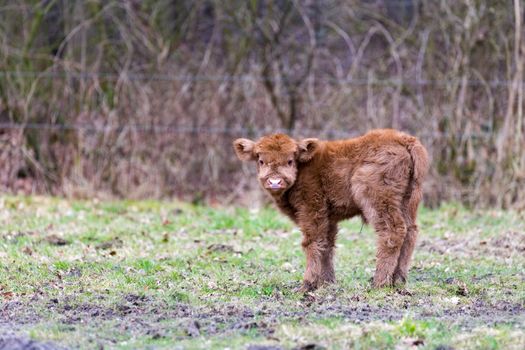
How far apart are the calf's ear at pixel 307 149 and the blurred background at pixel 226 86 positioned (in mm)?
8019

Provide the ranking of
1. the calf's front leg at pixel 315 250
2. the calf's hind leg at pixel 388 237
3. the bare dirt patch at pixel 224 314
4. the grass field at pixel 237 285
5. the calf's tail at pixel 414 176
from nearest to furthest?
the grass field at pixel 237 285 → the bare dirt patch at pixel 224 314 → the calf's hind leg at pixel 388 237 → the calf's tail at pixel 414 176 → the calf's front leg at pixel 315 250

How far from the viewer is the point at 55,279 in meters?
9.23

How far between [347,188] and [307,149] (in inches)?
22.1

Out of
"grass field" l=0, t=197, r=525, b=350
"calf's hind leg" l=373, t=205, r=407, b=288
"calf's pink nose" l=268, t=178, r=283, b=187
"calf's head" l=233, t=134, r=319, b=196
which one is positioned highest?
"calf's head" l=233, t=134, r=319, b=196

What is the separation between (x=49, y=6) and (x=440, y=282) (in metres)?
11.7

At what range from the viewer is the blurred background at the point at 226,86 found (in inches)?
655

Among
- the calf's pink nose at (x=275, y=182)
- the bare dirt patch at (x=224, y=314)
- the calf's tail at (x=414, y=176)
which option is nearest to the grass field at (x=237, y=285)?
the bare dirt patch at (x=224, y=314)

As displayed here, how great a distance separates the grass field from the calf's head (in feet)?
3.37

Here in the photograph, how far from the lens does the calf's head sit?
866 centimetres

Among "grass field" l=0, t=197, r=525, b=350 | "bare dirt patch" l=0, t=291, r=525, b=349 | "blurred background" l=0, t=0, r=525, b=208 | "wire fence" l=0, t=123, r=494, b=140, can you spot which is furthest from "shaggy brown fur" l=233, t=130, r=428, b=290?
"wire fence" l=0, t=123, r=494, b=140

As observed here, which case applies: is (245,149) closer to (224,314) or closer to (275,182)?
(275,182)

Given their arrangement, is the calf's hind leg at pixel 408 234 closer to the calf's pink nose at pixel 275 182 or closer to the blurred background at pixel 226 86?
the calf's pink nose at pixel 275 182

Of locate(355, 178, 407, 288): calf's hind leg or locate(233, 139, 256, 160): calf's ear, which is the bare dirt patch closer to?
locate(355, 178, 407, 288): calf's hind leg

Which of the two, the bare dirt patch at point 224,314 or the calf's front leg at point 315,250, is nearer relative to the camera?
the bare dirt patch at point 224,314
